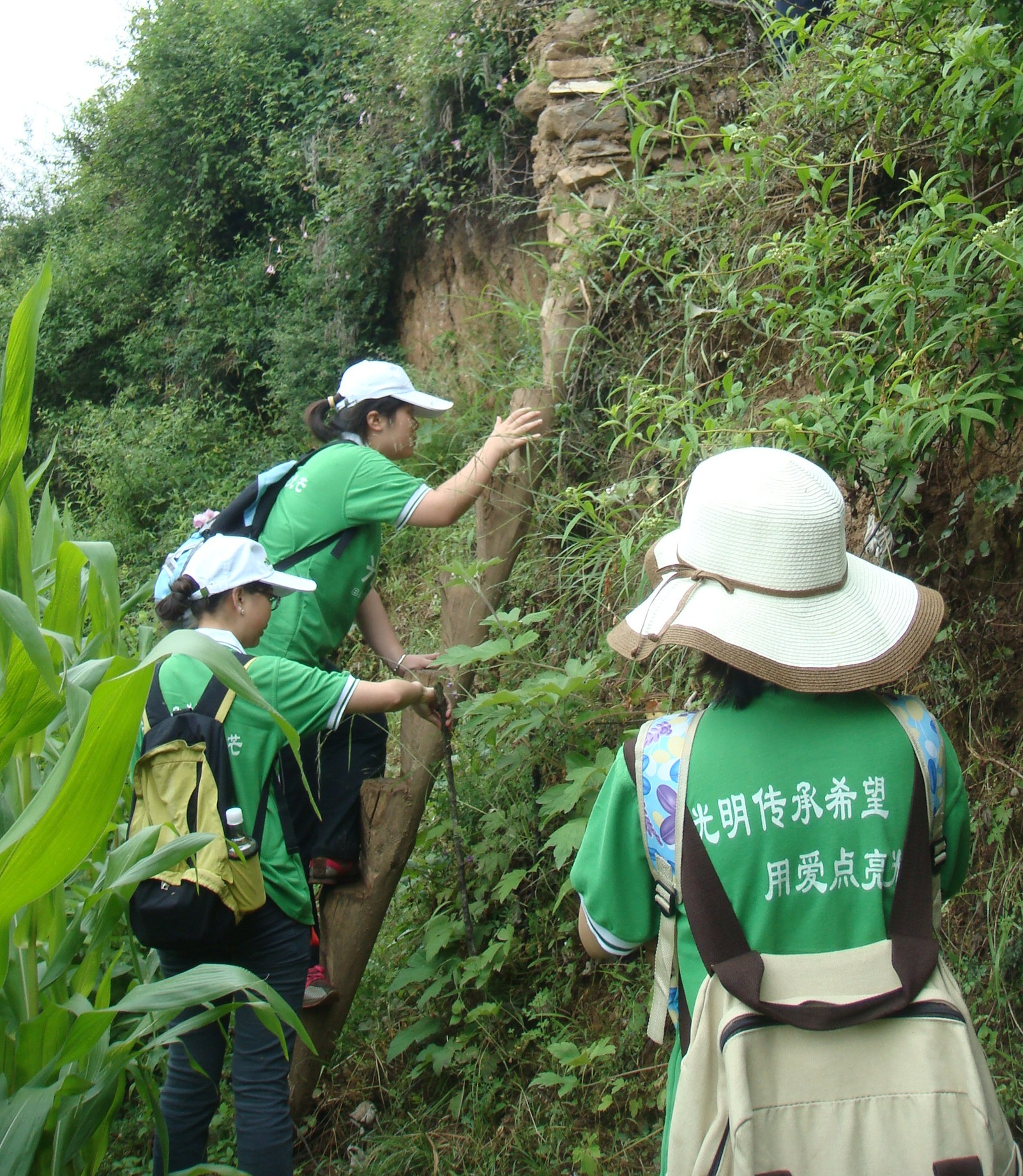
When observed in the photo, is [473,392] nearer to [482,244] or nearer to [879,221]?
[482,244]

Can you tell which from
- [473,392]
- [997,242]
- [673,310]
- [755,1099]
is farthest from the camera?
[473,392]

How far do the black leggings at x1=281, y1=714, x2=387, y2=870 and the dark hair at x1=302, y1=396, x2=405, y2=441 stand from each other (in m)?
0.83

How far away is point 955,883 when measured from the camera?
4.98 feet

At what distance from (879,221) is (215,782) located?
2394mm

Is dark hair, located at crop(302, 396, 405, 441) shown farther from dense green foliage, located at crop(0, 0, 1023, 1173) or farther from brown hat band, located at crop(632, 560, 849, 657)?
brown hat band, located at crop(632, 560, 849, 657)

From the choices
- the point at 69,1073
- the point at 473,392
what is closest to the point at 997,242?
the point at 69,1073

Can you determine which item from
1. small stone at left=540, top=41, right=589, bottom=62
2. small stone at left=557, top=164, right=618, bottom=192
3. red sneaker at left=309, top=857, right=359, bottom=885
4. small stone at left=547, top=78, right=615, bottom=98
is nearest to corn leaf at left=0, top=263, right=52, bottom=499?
red sneaker at left=309, top=857, right=359, bottom=885

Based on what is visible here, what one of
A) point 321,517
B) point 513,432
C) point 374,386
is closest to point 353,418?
point 374,386

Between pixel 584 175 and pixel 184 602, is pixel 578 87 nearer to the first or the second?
pixel 584 175

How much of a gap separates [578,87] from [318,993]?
388 centimetres

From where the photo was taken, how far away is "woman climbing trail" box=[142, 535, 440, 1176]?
90.1 inches

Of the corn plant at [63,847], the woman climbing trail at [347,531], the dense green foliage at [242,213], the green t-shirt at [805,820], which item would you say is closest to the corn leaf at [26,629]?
the corn plant at [63,847]

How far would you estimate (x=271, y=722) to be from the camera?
231 centimetres

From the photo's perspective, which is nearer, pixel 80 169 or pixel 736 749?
pixel 736 749
